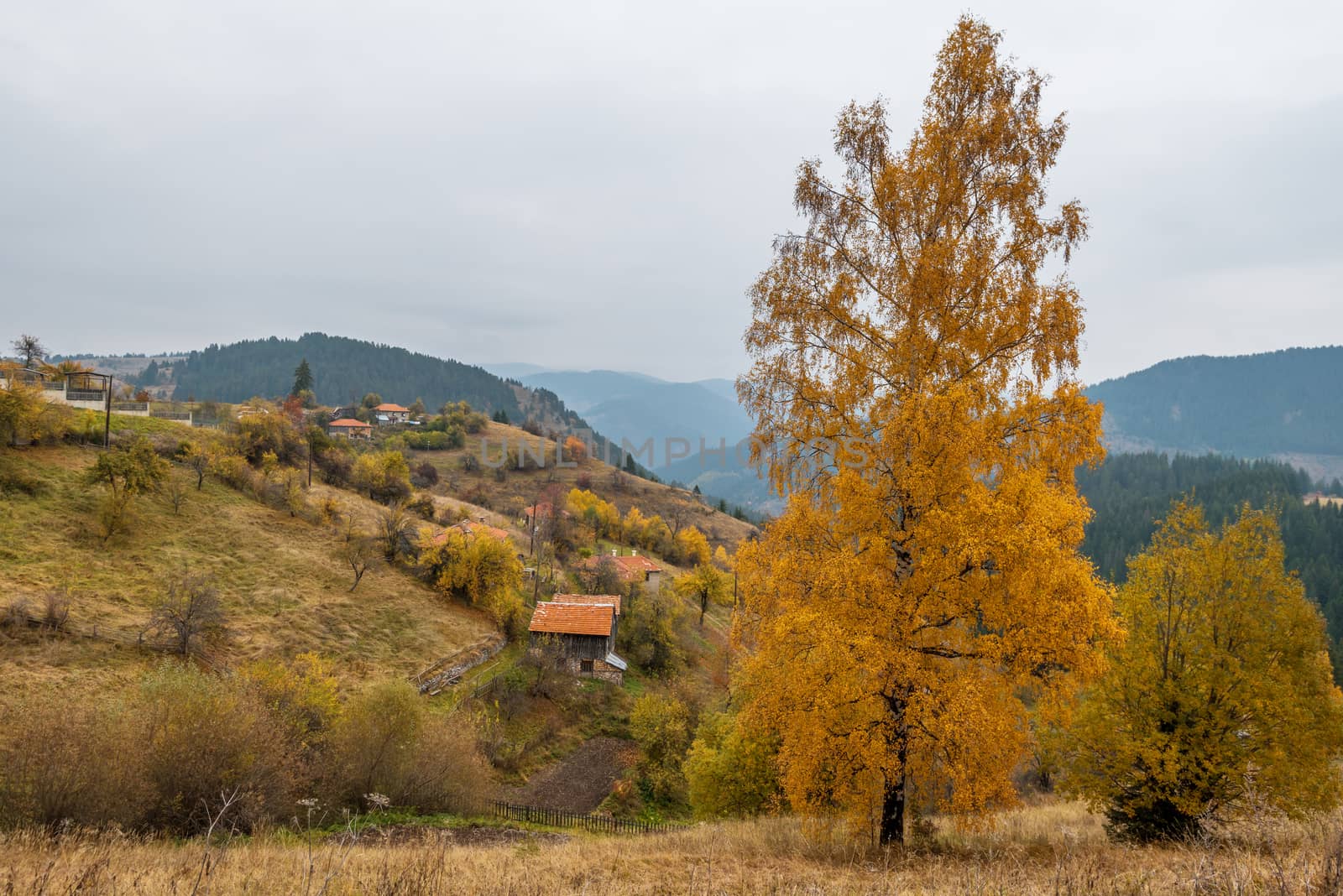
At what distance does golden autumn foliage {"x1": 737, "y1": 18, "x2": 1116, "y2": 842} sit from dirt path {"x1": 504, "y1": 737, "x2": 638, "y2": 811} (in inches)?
837

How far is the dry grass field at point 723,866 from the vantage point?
568 centimetres

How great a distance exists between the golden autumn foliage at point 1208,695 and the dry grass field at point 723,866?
89 cm

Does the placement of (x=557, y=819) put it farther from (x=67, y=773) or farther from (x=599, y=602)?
(x=599, y=602)

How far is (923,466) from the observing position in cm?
778

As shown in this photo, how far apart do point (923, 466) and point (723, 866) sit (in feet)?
19.0

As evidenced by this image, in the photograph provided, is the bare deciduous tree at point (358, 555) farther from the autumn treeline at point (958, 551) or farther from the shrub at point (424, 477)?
the shrub at point (424, 477)

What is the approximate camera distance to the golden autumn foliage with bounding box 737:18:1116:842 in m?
7.37

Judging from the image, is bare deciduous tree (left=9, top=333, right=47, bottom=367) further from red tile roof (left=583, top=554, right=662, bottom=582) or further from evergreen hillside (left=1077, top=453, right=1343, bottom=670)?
evergreen hillside (left=1077, top=453, right=1343, bottom=670)

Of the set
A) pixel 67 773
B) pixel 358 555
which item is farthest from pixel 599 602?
pixel 67 773

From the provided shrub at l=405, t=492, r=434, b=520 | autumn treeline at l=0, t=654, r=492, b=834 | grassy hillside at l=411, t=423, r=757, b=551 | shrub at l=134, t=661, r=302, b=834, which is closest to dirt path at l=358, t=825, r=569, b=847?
autumn treeline at l=0, t=654, r=492, b=834

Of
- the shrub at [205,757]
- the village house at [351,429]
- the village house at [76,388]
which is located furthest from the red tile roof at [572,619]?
the village house at [351,429]

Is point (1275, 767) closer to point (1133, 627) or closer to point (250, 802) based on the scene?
point (1133, 627)

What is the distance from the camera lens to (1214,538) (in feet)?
39.2

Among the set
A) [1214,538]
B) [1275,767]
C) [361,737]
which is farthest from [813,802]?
[361,737]
